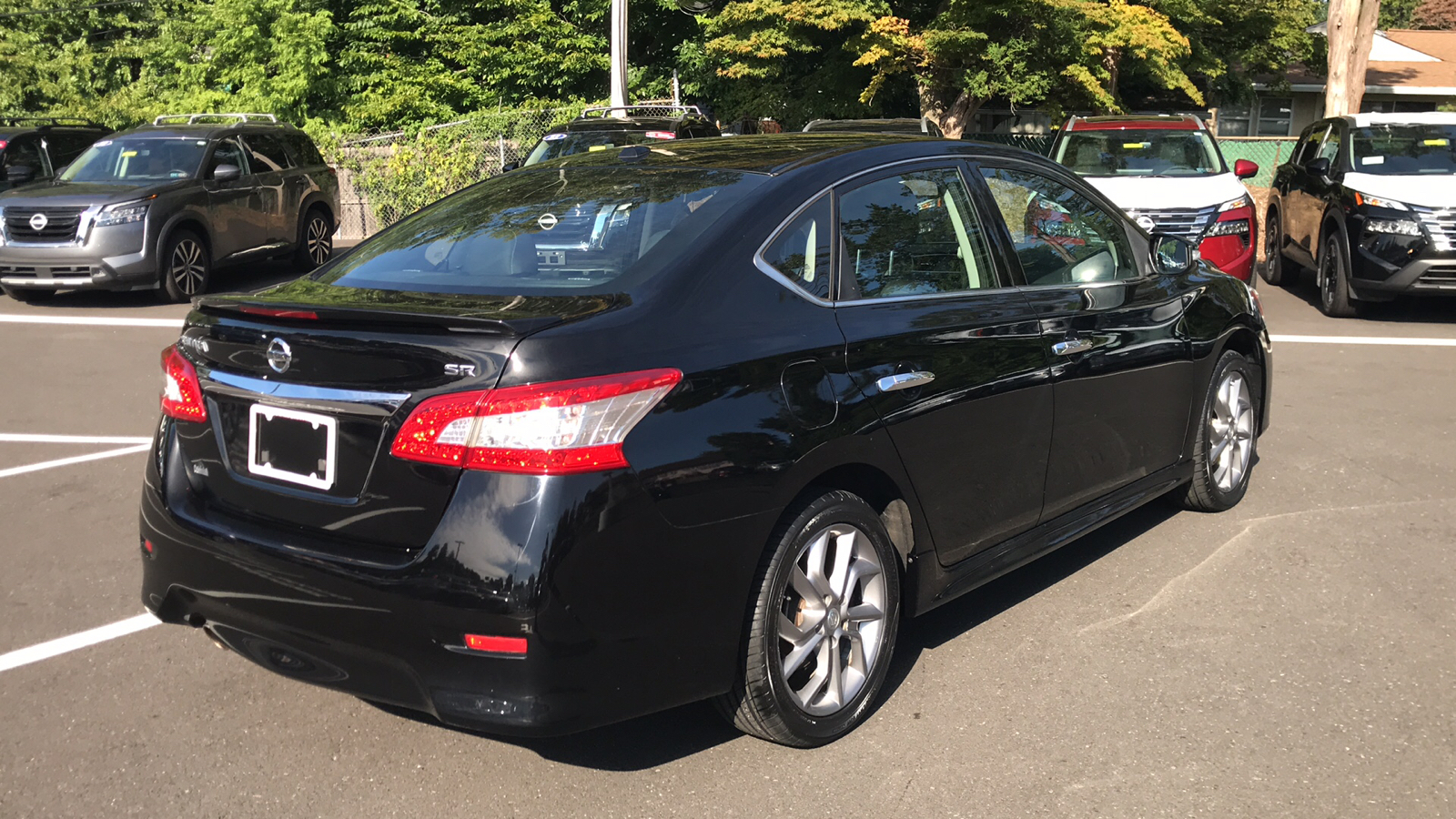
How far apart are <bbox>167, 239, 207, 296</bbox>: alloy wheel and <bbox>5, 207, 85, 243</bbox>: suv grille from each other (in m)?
0.99

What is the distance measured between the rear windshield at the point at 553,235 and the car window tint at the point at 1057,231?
114cm

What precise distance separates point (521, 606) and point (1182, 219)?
376 inches

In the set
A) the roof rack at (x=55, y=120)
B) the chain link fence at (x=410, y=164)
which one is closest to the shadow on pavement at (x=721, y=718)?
the chain link fence at (x=410, y=164)

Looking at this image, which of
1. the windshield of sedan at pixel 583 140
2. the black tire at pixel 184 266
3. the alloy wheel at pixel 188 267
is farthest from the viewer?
the windshield of sedan at pixel 583 140

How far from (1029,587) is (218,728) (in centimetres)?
290

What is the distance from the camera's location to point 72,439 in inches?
300

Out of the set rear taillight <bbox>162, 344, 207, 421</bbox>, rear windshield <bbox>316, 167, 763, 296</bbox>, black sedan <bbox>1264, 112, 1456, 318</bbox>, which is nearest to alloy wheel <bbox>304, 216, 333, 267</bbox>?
black sedan <bbox>1264, 112, 1456, 318</bbox>

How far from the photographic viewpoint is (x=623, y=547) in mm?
3021

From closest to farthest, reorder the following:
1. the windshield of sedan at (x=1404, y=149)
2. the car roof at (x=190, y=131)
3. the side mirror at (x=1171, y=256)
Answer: the side mirror at (x=1171, y=256) < the windshield of sedan at (x=1404, y=149) < the car roof at (x=190, y=131)

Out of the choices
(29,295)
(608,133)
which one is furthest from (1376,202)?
(29,295)

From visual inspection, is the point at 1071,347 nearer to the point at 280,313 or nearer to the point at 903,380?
the point at 903,380

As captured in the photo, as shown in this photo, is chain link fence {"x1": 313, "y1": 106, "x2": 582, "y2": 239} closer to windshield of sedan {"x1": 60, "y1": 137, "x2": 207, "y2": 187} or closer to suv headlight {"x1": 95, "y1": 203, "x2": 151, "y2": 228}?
Result: windshield of sedan {"x1": 60, "y1": 137, "x2": 207, "y2": 187}

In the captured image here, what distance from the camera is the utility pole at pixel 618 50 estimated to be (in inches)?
815

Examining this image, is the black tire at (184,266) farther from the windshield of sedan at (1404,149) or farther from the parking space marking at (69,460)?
the windshield of sedan at (1404,149)
